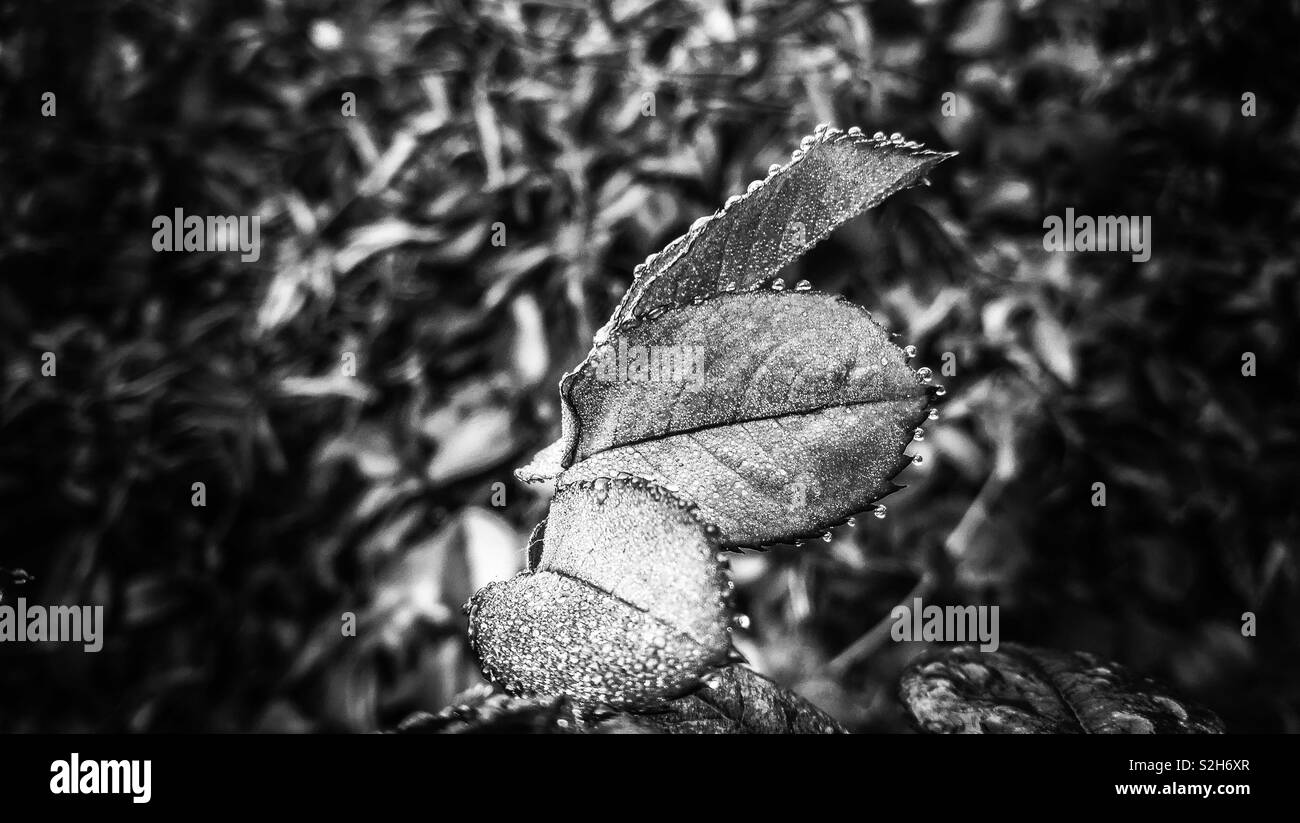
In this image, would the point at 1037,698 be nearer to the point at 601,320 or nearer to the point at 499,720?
the point at 499,720

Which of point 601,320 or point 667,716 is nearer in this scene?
point 667,716

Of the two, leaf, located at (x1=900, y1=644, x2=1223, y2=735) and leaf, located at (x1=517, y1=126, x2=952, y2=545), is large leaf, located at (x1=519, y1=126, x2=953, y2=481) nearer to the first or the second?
leaf, located at (x1=517, y1=126, x2=952, y2=545)

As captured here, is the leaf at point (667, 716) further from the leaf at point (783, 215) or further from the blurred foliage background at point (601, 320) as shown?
the blurred foliage background at point (601, 320)

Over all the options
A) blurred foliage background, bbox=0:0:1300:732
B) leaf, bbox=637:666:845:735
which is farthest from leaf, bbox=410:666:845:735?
blurred foliage background, bbox=0:0:1300:732

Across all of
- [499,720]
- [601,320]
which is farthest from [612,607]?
[601,320]

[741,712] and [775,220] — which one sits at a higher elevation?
[775,220]

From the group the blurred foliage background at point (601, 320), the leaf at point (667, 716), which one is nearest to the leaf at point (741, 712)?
the leaf at point (667, 716)
